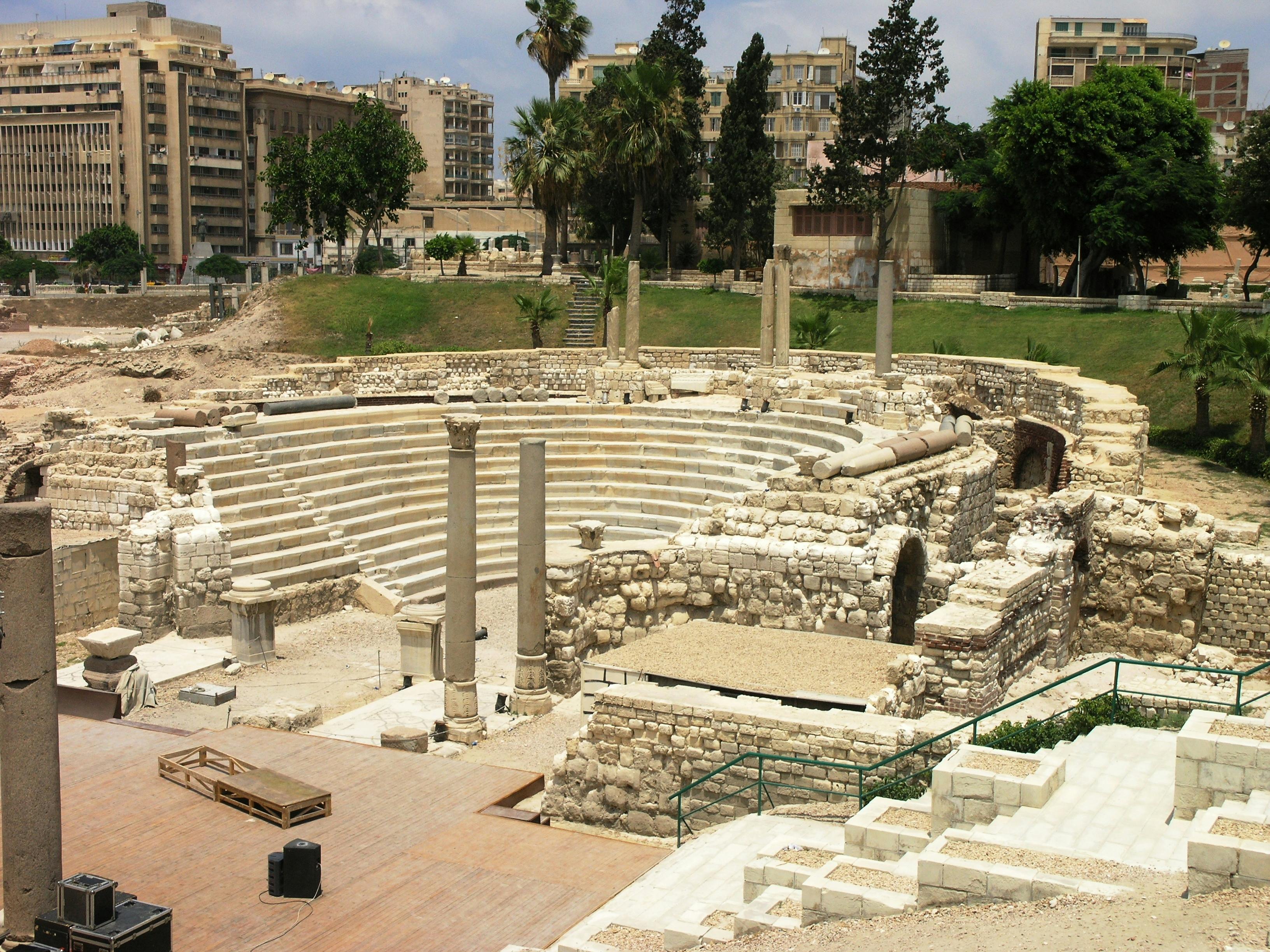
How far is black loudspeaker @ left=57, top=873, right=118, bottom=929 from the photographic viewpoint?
10.1 m

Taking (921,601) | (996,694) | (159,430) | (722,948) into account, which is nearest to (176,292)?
(159,430)

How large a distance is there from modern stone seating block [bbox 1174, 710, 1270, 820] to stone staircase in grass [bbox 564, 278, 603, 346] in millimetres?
39029

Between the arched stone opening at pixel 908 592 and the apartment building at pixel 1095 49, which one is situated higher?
the apartment building at pixel 1095 49

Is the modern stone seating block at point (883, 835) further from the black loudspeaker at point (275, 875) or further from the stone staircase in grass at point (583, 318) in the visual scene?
the stone staircase in grass at point (583, 318)

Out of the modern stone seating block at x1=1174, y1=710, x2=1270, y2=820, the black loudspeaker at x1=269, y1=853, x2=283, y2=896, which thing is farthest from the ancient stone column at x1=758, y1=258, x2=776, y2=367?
the modern stone seating block at x1=1174, y1=710, x2=1270, y2=820

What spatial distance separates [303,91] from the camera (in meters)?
113

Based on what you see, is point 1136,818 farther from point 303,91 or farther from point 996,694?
point 303,91

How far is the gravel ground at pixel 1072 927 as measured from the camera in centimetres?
748

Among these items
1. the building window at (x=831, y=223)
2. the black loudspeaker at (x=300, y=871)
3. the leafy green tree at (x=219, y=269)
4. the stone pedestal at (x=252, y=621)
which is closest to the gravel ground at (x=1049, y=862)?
the black loudspeaker at (x=300, y=871)

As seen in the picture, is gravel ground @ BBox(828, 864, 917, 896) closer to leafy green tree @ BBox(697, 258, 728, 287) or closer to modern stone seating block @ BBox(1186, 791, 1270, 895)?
modern stone seating block @ BBox(1186, 791, 1270, 895)

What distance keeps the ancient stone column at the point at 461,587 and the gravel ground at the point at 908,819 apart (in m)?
7.51

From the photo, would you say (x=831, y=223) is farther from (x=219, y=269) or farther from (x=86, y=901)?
(x=219, y=269)

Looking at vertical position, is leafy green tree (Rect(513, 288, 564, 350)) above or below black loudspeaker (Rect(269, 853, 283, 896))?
above

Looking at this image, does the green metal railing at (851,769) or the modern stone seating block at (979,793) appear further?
the green metal railing at (851,769)
